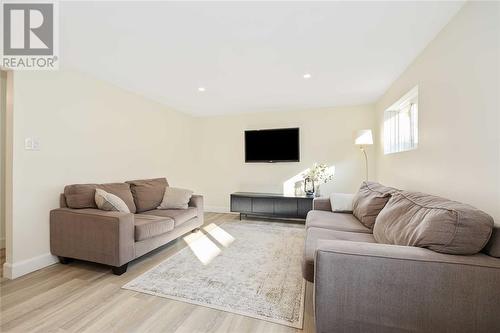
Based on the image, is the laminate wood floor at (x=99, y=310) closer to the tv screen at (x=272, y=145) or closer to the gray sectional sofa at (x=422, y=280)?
the gray sectional sofa at (x=422, y=280)

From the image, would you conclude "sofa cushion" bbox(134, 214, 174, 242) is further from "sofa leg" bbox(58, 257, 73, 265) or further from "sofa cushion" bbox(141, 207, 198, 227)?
"sofa leg" bbox(58, 257, 73, 265)

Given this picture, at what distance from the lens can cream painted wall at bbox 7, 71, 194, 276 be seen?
2168mm

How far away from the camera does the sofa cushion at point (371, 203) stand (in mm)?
2188

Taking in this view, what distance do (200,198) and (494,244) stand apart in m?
3.24

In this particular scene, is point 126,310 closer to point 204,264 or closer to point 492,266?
point 204,264

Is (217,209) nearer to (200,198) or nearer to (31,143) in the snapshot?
(200,198)

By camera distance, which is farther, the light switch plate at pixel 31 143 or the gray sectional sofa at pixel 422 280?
the light switch plate at pixel 31 143

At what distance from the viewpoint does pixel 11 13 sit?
1.65 meters

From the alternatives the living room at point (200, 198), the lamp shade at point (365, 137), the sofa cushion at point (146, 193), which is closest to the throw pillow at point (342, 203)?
the living room at point (200, 198)

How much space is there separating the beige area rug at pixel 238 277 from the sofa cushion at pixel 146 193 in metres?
0.73

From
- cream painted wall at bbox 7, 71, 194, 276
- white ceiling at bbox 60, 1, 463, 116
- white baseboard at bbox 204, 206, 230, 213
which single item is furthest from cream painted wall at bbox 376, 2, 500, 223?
cream painted wall at bbox 7, 71, 194, 276

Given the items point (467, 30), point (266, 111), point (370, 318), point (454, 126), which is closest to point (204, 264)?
point (370, 318)

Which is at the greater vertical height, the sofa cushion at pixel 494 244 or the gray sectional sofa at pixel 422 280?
the sofa cushion at pixel 494 244

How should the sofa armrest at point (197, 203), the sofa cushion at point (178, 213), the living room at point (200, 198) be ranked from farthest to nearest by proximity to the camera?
the sofa armrest at point (197, 203)
the sofa cushion at point (178, 213)
the living room at point (200, 198)
